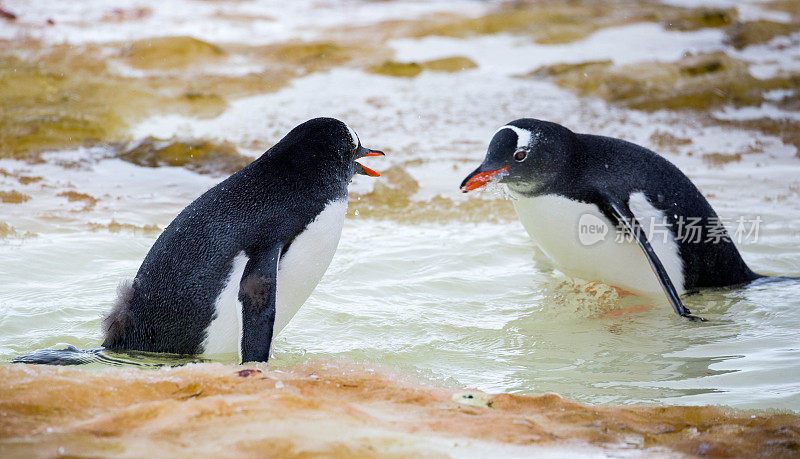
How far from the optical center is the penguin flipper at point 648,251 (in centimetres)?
379

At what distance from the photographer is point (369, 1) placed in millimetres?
15344

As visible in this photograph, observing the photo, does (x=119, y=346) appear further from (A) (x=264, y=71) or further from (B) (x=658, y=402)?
(A) (x=264, y=71)

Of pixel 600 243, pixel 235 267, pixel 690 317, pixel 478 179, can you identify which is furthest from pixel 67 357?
pixel 690 317

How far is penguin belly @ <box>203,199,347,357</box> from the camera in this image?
9.91ft

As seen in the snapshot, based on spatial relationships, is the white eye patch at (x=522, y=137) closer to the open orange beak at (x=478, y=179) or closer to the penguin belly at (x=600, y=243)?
the open orange beak at (x=478, y=179)

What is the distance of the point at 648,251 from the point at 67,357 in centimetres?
251

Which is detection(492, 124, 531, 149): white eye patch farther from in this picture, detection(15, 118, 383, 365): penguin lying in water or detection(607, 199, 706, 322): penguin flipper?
detection(15, 118, 383, 365): penguin lying in water

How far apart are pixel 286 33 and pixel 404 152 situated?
574 centimetres

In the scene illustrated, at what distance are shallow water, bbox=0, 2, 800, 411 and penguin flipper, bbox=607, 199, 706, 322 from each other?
120 mm

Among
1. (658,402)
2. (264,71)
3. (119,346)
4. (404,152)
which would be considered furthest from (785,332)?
(264,71)

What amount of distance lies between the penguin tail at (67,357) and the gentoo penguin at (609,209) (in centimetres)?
172

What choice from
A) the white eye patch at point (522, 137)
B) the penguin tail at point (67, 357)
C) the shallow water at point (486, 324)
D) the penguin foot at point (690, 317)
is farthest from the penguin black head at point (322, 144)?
the penguin foot at point (690, 317)

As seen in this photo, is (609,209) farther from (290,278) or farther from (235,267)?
(235,267)

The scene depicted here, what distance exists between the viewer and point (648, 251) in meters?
3.85
